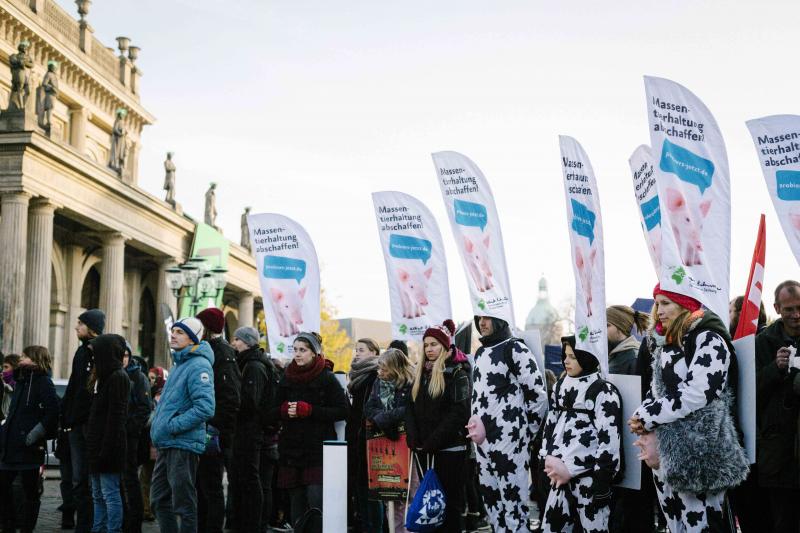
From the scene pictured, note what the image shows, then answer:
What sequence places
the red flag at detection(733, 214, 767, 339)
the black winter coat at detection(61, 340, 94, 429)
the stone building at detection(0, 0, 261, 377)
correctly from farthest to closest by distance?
the stone building at detection(0, 0, 261, 377) → the black winter coat at detection(61, 340, 94, 429) → the red flag at detection(733, 214, 767, 339)

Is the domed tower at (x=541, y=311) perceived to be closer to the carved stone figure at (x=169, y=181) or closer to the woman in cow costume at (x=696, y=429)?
the carved stone figure at (x=169, y=181)

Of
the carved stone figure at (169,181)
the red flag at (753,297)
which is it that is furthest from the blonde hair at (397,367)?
the carved stone figure at (169,181)

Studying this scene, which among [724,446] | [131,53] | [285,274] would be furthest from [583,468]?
[131,53]

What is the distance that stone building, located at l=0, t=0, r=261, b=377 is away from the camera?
27.0m

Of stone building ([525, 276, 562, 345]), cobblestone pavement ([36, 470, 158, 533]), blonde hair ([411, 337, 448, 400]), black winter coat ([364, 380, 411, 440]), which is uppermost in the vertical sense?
stone building ([525, 276, 562, 345])

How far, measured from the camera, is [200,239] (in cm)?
3972

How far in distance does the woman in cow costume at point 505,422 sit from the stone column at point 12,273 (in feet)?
70.0

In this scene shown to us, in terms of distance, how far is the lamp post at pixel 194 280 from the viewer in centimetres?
2231

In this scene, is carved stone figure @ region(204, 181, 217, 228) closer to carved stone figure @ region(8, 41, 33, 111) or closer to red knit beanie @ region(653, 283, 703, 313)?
carved stone figure @ region(8, 41, 33, 111)

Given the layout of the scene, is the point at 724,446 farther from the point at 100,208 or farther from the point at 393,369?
the point at 100,208

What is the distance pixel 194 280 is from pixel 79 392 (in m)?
12.6

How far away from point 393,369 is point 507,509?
2.11m

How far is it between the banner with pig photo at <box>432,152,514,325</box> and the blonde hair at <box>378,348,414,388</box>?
110 centimetres

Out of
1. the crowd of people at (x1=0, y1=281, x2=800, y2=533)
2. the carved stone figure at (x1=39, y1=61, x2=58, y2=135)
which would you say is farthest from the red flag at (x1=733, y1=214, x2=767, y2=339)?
the carved stone figure at (x1=39, y1=61, x2=58, y2=135)
